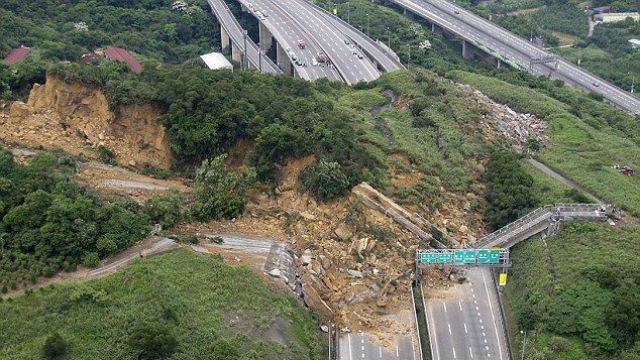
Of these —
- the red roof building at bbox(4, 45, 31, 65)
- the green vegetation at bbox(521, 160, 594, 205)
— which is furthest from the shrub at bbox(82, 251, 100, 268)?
the red roof building at bbox(4, 45, 31, 65)

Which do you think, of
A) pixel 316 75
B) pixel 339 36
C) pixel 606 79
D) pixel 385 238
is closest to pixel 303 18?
pixel 339 36

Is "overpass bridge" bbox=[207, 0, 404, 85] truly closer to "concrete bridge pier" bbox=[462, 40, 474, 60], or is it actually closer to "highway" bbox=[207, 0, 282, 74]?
"highway" bbox=[207, 0, 282, 74]

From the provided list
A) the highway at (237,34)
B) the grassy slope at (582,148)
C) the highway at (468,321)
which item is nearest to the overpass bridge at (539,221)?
the highway at (468,321)

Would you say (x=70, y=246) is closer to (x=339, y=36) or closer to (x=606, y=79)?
(x=339, y=36)

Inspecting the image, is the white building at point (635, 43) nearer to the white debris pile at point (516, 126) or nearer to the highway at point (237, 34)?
the white debris pile at point (516, 126)

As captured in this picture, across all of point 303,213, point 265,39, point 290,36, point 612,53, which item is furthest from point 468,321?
point 612,53

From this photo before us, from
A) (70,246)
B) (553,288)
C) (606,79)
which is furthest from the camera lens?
(606,79)
